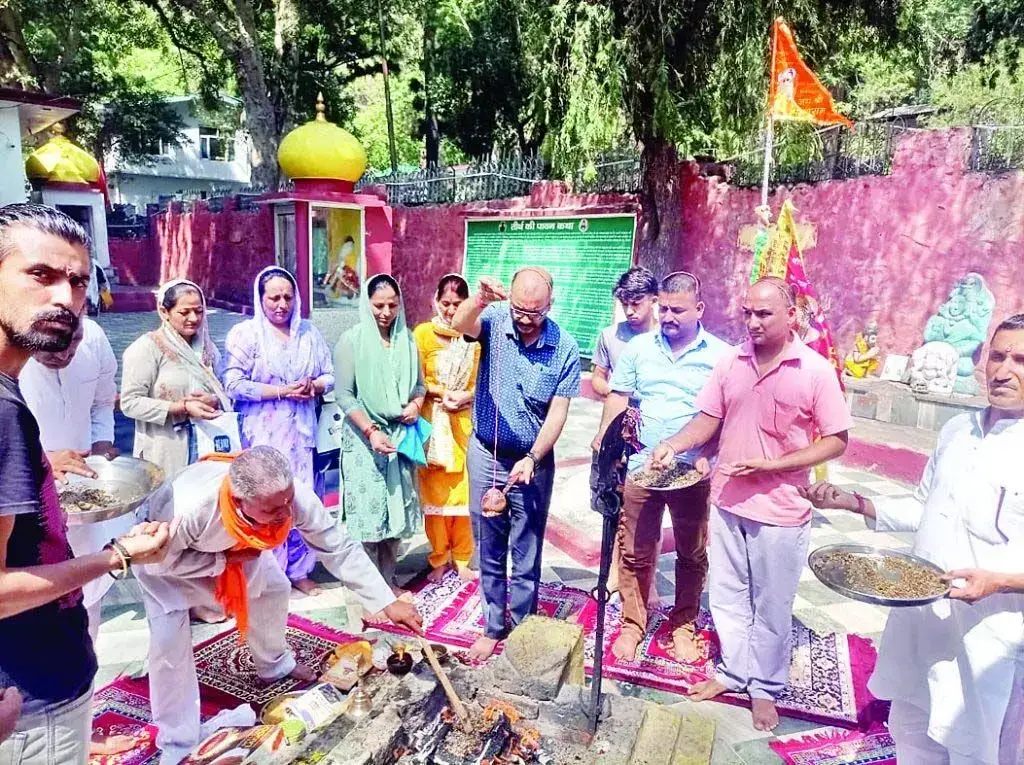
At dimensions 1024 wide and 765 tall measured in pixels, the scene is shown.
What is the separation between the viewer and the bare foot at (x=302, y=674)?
3.43 meters

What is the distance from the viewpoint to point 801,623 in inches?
164

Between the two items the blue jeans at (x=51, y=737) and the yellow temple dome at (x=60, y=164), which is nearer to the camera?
the blue jeans at (x=51, y=737)

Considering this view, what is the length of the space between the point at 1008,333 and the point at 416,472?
3219 mm

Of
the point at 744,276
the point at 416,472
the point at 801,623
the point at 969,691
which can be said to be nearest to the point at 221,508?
the point at 416,472

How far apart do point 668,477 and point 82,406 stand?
2806 mm

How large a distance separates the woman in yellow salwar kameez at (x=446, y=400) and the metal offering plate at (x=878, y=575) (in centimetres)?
231

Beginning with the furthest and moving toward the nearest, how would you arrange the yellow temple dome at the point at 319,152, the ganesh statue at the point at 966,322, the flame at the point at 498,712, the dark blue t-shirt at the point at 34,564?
1. the yellow temple dome at the point at 319,152
2. the ganesh statue at the point at 966,322
3. the flame at the point at 498,712
4. the dark blue t-shirt at the point at 34,564

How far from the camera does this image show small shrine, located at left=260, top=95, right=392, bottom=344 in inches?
345

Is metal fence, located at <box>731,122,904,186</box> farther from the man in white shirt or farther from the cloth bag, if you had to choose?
the man in white shirt

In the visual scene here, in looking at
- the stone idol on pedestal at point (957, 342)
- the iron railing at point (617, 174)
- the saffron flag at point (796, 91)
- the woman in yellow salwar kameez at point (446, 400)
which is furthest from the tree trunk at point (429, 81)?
the woman in yellow salwar kameez at point (446, 400)

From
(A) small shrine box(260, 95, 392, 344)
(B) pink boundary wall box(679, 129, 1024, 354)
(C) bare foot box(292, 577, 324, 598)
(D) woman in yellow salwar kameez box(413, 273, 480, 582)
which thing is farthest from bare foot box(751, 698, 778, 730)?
(A) small shrine box(260, 95, 392, 344)

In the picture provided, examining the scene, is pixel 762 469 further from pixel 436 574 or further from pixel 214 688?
pixel 214 688

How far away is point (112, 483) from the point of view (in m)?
2.83

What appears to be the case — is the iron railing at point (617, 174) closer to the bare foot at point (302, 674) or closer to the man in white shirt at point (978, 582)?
the bare foot at point (302, 674)
